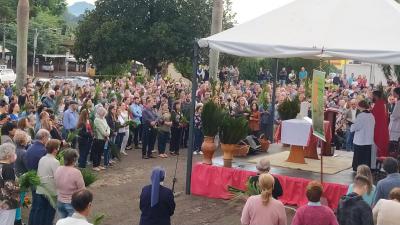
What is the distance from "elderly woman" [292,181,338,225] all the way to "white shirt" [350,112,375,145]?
208 inches

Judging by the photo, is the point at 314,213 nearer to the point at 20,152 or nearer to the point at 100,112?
the point at 20,152

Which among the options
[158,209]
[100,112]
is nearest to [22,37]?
[100,112]

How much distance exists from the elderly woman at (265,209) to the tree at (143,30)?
87.6ft

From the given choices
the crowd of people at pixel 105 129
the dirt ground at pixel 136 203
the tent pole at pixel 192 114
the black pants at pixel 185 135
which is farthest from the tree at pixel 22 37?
the tent pole at pixel 192 114

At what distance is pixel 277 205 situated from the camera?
592cm

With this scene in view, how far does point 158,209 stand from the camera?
617 cm

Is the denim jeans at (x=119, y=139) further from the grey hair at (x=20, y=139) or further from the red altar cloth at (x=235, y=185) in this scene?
the grey hair at (x=20, y=139)

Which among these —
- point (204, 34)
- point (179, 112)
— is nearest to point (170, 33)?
point (204, 34)

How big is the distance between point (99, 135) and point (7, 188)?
19.1 ft

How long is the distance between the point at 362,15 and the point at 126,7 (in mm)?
25004

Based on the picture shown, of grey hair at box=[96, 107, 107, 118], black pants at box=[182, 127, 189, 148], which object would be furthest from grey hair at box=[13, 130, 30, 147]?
black pants at box=[182, 127, 189, 148]

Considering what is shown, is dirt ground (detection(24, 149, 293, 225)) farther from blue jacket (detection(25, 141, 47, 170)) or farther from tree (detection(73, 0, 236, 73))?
tree (detection(73, 0, 236, 73))

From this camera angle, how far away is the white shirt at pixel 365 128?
1055 centimetres

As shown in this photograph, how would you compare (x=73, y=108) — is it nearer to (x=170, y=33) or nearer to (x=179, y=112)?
(x=179, y=112)
